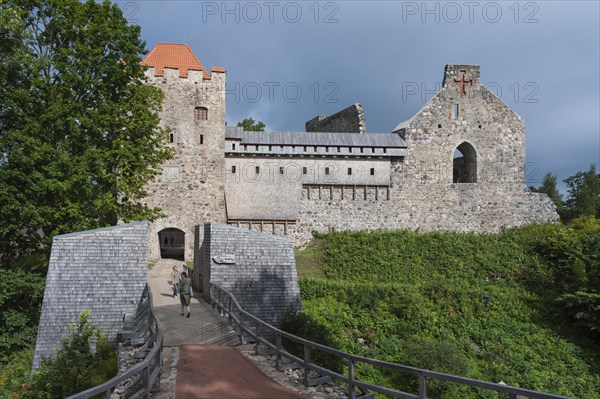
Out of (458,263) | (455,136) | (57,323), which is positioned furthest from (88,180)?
(455,136)

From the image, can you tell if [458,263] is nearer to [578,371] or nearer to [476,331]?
[476,331]

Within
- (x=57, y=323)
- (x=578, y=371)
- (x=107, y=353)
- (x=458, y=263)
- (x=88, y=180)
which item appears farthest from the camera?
(x=458, y=263)

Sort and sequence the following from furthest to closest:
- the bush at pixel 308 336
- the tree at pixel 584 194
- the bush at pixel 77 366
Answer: the tree at pixel 584 194 < the bush at pixel 308 336 < the bush at pixel 77 366

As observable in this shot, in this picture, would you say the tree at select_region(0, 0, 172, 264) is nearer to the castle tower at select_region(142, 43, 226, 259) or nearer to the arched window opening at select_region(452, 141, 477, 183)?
the castle tower at select_region(142, 43, 226, 259)

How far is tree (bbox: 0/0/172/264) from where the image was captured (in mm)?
13555

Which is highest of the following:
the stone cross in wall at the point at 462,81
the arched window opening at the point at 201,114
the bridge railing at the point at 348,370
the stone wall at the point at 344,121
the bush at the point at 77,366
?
the stone cross in wall at the point at 462,81

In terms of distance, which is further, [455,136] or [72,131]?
[455,136]

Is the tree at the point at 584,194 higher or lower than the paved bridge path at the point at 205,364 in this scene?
higher

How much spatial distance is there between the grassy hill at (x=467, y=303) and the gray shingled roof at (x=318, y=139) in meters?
4.80

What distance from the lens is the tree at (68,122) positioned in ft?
44.5

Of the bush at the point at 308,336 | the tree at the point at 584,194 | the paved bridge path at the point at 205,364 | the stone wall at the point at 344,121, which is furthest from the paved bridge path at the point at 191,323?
the tree at the point at 584,194

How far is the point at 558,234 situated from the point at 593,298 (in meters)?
5.43

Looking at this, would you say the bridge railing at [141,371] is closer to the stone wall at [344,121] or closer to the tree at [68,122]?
the tree at [68,122]

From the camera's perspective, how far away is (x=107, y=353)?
1019 centimetres
